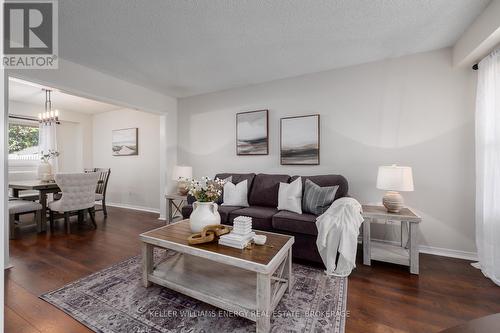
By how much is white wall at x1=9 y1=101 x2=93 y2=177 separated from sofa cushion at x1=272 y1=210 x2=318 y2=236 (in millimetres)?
5922

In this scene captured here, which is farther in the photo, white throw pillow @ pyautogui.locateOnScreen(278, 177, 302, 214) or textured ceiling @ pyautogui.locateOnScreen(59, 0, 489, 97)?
white throw pillow @ pyautogui.locateOnScreen(278, 177, 302, 214)

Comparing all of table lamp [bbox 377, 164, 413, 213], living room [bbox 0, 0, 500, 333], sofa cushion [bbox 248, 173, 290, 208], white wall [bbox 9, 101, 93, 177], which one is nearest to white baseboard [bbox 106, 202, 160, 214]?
living room [bbox 0, 0, 500, 333]

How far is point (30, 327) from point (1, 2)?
80.2 inches

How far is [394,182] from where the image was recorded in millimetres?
2451

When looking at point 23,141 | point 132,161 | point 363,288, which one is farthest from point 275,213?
point 23,141

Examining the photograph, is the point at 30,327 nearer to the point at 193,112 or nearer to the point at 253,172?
the point at 253,172

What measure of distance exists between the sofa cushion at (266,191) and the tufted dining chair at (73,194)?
2.66 meters

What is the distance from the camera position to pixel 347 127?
127 inches

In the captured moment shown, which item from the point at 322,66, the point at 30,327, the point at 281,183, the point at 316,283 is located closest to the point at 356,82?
the point at 322,66

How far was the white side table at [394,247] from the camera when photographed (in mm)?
2318

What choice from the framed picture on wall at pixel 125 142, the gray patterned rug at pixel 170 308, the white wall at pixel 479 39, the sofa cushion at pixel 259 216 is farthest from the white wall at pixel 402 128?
the framed picture on wall at pixel 125 142

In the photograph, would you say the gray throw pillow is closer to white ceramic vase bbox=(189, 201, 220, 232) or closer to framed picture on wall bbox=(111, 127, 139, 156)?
white ceramic vase bbox=(189, 201, 220, 232)

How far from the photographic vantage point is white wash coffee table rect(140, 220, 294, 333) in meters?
1.55

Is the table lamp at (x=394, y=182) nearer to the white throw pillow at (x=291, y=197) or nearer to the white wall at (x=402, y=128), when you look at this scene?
the white wall at (x=402, y=128)
